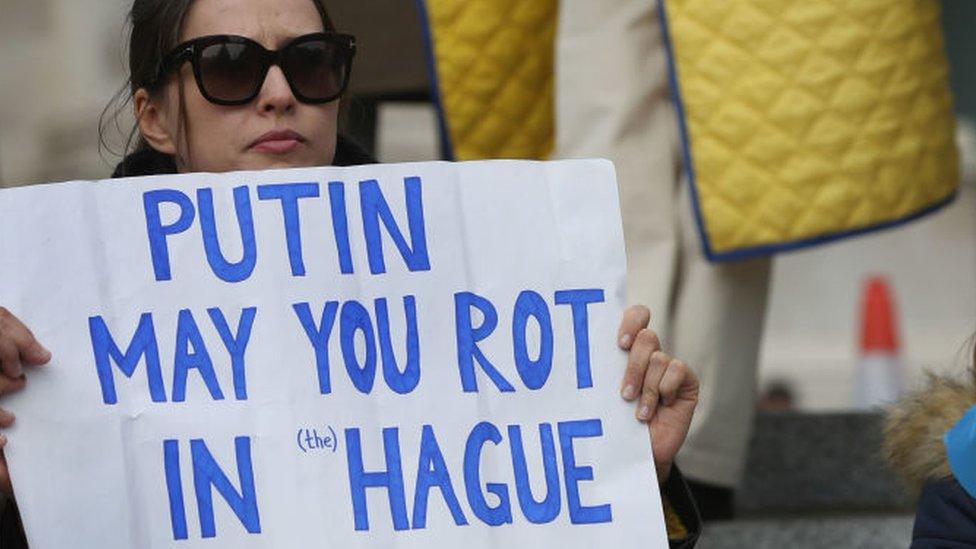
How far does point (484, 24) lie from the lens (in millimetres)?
4656

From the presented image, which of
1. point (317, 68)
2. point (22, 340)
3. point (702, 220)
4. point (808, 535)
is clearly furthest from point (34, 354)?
point (808, 535)

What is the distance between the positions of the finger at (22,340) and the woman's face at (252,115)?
445 mm

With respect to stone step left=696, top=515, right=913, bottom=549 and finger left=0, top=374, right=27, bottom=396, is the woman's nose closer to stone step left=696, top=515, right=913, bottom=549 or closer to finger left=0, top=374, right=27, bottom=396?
finger left=0, top=374, right=27, bottom=396

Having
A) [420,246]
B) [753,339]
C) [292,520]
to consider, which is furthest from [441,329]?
[753,339]

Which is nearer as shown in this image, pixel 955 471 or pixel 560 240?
pixel 560 240

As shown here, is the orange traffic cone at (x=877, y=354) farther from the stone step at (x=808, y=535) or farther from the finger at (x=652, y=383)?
the finger at (x=652, y=383)

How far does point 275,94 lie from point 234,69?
0.21ft

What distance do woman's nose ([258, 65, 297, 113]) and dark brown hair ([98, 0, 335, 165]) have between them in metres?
0.16

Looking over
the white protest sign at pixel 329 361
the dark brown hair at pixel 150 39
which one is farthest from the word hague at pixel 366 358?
the dark brown hair at pixel 150 39

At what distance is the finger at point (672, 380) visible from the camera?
284 centimetres

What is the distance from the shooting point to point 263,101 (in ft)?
9.98

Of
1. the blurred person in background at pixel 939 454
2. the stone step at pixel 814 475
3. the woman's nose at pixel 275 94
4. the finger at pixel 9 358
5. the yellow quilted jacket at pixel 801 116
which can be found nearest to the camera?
the finger at pixel 9 358

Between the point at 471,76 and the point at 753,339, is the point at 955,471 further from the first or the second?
the point at 471,76

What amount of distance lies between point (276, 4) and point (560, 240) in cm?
58
